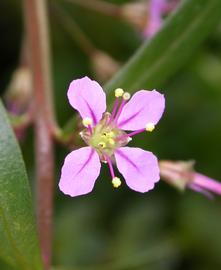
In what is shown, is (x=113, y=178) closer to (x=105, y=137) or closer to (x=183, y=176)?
(x=105, y=137)

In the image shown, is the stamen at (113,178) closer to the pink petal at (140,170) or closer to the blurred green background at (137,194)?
the pink petal at (140,170)

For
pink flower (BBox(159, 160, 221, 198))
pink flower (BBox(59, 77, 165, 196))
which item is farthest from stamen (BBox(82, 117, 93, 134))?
pink flower (BBox(159, 160, 221, 198))

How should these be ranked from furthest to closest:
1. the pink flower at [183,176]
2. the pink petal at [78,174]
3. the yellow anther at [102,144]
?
1. the pink flower at [183,176]
2. the yellow anther at [102,144]
3. the pink petal at [78,174]

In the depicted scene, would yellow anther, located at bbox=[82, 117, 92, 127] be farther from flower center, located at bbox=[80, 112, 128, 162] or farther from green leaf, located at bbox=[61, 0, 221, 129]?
green leaf, located at bbox=[61, 0, 221, 129]

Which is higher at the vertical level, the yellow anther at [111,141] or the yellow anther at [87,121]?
the yellow anther at [87,121]

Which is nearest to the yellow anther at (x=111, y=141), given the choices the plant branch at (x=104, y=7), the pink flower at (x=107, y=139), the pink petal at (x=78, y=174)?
the pink flower at (x=107, y=139)

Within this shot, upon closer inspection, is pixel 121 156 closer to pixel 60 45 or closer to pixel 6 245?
pixel 6 245
